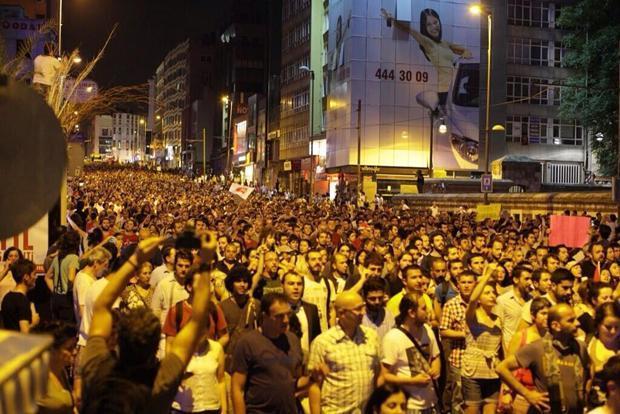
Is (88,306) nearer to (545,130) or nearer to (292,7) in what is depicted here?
(545,130)

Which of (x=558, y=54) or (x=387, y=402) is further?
(x=558, y=54)

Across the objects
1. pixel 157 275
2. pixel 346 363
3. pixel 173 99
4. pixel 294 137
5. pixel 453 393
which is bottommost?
pixel 453 393

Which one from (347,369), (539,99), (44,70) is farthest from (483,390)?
(539,99)

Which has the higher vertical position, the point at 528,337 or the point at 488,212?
the point at 488,212

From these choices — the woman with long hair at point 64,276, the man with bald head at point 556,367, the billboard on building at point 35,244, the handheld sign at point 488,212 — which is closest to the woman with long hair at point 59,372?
the man with bald head at point 556,367

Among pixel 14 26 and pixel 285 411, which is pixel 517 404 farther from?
pixel 14 26

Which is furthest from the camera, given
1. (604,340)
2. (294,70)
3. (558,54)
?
(294,70)

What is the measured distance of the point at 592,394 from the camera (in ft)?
20.6

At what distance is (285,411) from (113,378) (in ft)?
7.41

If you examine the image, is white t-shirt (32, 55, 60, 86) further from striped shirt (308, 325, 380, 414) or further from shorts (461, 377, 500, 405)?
striped shirt (308, 325, 380, 414)

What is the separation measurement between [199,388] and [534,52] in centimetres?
6053

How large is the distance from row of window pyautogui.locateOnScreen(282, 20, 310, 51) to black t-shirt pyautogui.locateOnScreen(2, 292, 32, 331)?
212 ft

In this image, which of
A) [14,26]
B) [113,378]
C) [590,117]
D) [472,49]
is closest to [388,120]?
[472,49]

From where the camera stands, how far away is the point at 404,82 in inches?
2359
